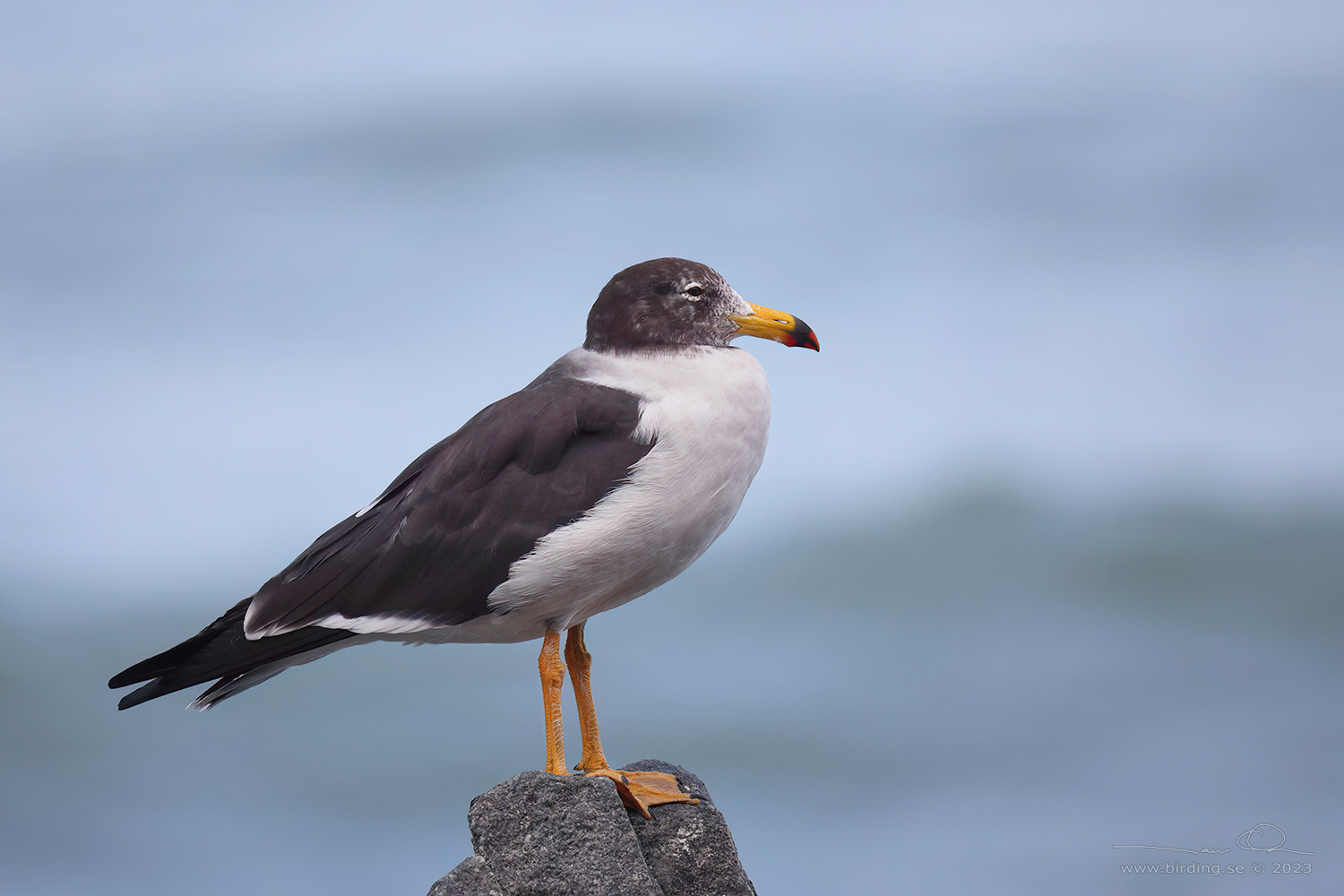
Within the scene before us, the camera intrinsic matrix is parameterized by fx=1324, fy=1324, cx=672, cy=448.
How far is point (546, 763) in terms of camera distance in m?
5.59

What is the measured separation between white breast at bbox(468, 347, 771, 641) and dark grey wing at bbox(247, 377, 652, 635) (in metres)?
0.08

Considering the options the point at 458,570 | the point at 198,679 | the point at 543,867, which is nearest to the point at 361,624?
the point at 458,570

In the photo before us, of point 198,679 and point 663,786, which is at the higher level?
point 198,679

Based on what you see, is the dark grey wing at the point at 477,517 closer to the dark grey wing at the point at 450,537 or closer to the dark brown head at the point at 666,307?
the dark grey wing at the point at 450,537

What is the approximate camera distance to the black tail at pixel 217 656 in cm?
558

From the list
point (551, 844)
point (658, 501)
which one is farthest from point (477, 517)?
point (551, 844)

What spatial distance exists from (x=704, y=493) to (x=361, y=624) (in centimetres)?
152

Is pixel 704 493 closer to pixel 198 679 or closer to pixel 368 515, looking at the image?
pixel 368 515

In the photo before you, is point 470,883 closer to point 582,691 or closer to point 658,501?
point 582,691

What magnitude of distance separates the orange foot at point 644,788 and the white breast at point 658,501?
2.33 ft

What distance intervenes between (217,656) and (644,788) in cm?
194

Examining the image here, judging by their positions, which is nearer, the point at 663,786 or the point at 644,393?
the point at 644,393

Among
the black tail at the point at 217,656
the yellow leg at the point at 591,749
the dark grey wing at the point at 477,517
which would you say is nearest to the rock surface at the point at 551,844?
the yellow leg at the point at 591,749

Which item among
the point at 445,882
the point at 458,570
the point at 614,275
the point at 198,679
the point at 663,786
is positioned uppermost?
the point at 614,275
